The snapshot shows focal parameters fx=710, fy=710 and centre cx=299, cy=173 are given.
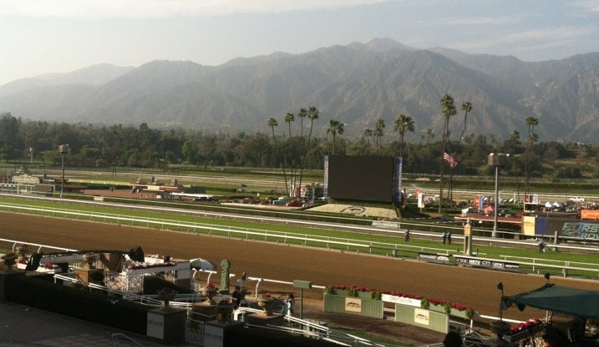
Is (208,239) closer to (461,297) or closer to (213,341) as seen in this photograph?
(461,297)

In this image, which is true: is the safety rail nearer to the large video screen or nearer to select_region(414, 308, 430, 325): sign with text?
select_region(414, 308, 430, 325): sign with text

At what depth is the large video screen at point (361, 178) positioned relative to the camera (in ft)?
182

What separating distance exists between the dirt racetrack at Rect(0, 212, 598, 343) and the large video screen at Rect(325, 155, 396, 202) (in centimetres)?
1724

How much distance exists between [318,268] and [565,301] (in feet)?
61.0

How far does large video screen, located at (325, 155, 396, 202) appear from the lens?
5556 cm

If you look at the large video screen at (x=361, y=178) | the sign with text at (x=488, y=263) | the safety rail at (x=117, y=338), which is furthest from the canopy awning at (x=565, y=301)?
the large video screen at (x=361, y=178)

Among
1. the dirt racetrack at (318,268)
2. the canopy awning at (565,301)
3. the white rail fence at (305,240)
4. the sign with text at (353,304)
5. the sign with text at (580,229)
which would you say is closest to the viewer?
the canopy awning at (565,301)

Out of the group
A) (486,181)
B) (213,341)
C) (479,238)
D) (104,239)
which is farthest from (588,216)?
(486,181)

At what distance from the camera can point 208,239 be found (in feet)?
139

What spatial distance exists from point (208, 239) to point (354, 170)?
59.7ft

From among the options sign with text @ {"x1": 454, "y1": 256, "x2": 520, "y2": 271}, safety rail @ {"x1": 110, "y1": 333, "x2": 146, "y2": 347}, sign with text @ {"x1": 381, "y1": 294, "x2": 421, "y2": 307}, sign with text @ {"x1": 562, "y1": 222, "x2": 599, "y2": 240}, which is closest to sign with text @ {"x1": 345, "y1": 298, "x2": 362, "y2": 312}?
sign with text @ {"x1": 381, "y1": 294, "x2": 421, "y2": 307}

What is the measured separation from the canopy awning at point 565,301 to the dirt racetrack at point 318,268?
421cm

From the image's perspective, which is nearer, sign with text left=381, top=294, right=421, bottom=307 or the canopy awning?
the canopy awning

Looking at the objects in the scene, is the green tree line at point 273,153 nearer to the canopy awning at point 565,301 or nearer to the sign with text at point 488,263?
the sign with text at point 488,263
